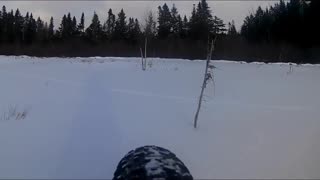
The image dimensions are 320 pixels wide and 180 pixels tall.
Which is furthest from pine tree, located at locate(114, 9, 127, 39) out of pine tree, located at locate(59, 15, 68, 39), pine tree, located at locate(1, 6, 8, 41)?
pine tree, located at locate(1, 6, 8, 41)

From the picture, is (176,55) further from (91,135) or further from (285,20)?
(91,135)

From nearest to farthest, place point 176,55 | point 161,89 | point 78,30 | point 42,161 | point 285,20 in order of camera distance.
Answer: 1. point 42,161
2. point 161,89
3. point 176,55
4. point 285,20
5. point 78,30

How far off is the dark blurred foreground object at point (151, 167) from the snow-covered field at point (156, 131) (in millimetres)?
783

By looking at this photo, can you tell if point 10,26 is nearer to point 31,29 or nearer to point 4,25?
point 4,25

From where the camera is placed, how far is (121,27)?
6306 cm

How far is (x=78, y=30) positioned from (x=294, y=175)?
226 feet

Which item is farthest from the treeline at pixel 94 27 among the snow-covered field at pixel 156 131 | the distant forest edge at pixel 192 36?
the snow-covered field at pixel 156 131

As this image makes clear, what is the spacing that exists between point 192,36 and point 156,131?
38.0 meters

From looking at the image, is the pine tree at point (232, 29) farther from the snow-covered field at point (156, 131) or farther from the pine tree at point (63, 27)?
the snow-covered field at point (156, 131)

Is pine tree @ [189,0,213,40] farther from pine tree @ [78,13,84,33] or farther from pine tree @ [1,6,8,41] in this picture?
pine tree @ [1,6,8,41]

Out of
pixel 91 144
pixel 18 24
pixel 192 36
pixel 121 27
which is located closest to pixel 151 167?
pixel 91 144

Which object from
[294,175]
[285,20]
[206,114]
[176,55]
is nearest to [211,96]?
[206,114]

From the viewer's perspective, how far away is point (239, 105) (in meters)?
6.96

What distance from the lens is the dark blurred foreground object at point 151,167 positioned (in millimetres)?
3025
